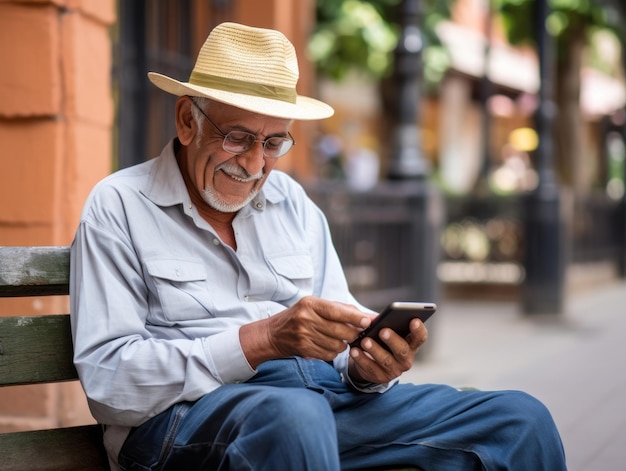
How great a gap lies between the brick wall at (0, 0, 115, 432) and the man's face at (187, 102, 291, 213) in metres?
1.82

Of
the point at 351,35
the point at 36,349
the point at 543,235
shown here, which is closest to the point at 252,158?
the point at 36,349

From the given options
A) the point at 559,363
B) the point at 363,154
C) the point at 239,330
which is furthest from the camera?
the point at 363,154

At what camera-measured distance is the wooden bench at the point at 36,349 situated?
9.09ft

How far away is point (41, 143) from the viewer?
4.62 metres

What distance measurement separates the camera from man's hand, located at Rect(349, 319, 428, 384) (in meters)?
2.65

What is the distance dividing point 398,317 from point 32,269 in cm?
98

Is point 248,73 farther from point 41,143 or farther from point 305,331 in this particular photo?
point 41,143

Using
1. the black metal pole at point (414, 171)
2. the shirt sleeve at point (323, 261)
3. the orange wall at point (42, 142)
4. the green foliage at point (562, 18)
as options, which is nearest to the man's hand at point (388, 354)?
the shirt sleeve at point (323, 261)

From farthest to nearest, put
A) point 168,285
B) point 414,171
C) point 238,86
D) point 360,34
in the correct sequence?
point 360,34, point 414,171, point 238,86, point 168,285

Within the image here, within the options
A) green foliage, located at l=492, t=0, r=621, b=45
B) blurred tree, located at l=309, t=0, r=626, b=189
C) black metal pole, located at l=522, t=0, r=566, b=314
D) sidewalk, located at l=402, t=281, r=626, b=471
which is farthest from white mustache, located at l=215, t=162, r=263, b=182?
green foliage, located at l=492, t=0, r=621, b=45

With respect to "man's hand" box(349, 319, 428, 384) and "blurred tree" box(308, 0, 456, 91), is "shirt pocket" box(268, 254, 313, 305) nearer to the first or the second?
"man's hand" box(349, 319, 428, 384)

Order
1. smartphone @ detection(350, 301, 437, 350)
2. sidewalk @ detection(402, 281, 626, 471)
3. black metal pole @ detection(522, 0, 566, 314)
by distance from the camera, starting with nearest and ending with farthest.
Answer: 1. smartphone @ detection(350, 301, 437, 350)
2. sidewalk @ detection(402, 281, 626, 471)
3. black metal pole @ detection(522, 0, 566, 314)

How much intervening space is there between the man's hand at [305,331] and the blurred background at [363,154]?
2.21m

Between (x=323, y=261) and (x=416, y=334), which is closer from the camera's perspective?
(x=416, y=334)
